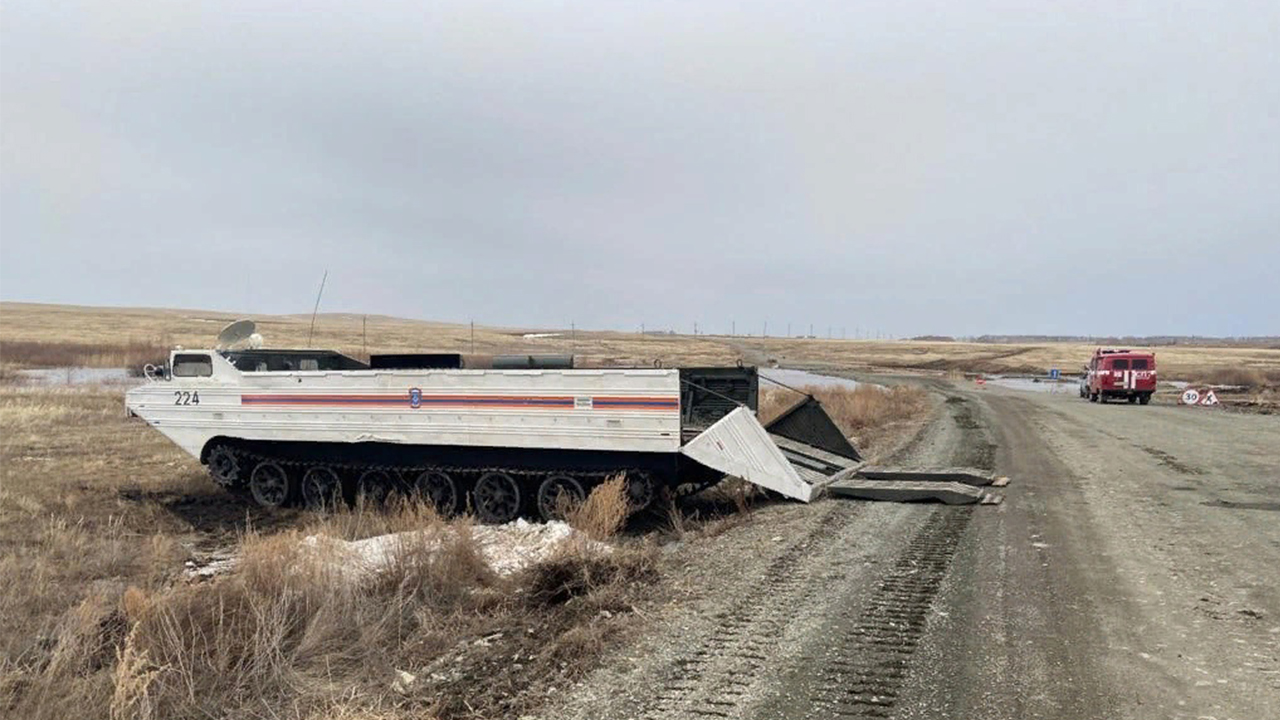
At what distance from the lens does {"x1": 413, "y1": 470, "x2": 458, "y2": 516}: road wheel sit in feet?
36.4

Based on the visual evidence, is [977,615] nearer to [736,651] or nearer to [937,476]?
[736,651]

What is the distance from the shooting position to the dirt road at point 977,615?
14.1 feet

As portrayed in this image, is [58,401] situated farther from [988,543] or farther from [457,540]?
[988,543]

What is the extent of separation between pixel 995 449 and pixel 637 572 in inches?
437

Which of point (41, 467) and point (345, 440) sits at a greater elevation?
point (345, 440)

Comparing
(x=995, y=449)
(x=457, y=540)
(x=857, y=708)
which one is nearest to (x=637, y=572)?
(x=457, y=540)

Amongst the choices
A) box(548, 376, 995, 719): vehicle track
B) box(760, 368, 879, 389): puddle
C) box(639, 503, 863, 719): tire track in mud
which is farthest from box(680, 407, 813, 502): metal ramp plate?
box(760, 368, 879, 389): puddle

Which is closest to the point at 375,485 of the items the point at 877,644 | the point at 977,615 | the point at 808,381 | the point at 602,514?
the point at 602,514

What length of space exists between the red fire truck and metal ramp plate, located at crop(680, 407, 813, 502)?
2759 cm

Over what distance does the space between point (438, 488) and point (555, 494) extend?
177 cm

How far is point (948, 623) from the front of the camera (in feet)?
17.9

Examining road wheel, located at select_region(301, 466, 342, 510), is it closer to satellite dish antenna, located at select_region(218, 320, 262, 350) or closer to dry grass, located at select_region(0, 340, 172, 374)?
satellite dish antenna, located at select_region(218, 320, 262, 350)

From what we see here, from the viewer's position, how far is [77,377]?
37250 mm

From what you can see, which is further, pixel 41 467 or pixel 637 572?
pixel 41 467
